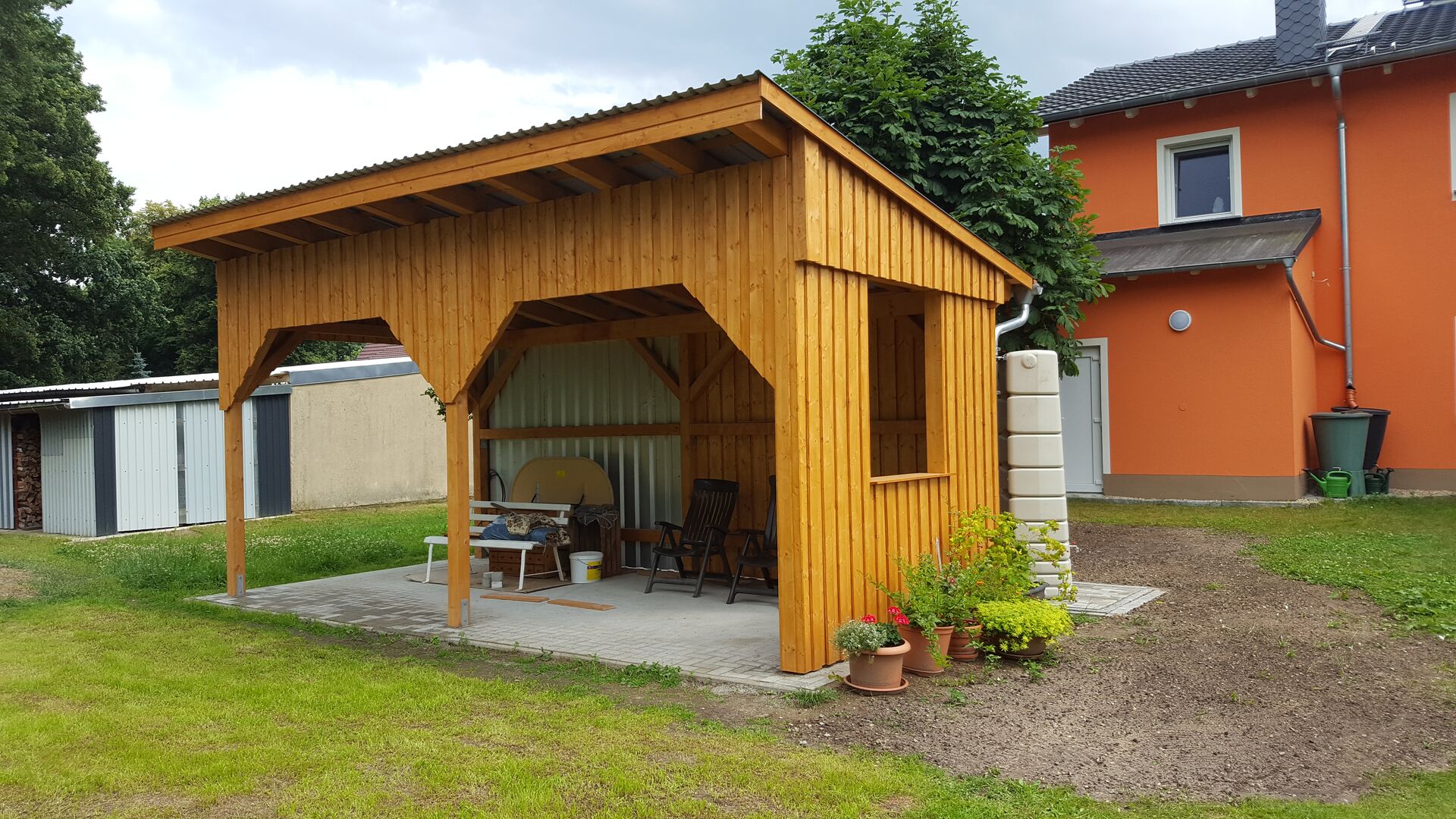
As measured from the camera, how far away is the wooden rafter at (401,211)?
744cm

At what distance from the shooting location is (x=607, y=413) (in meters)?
10.8

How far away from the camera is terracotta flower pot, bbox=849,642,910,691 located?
5.50m

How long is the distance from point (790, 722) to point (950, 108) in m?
7.86

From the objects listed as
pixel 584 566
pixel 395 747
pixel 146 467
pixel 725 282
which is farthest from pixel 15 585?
pixel 725 282

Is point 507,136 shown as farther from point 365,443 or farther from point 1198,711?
point 365,443

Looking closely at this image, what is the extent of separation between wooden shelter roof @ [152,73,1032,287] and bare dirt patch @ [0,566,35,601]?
3591 millimetres

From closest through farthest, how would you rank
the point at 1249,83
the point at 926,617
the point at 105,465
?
the point at 926,617, the point at 1249,83, the point at 105,465

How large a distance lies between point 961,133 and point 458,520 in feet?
21.9

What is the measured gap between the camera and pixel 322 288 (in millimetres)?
8516

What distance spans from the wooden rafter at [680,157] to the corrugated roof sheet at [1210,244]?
719 centimetres

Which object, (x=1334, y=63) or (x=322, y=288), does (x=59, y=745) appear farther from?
(x=1334, y=63)

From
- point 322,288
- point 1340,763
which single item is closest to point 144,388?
point 322,288

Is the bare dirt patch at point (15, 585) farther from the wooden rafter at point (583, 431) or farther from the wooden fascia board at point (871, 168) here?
the wooden fascia board at point (871, 168)

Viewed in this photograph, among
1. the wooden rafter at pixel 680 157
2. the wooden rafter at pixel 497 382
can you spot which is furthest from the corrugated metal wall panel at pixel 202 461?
the wooden rafter at pixel 680 157
